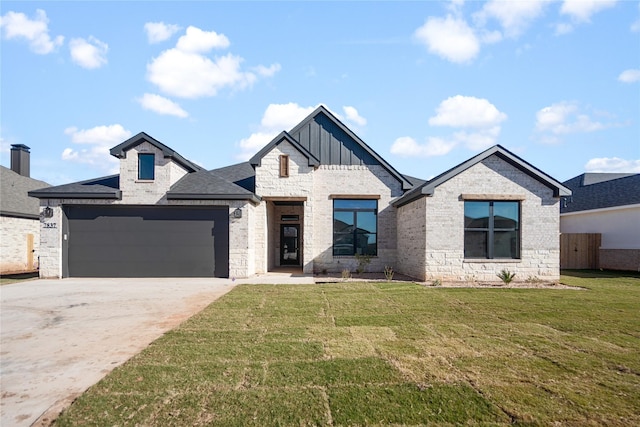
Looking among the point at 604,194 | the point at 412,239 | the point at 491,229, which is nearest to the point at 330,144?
the point at 412,239

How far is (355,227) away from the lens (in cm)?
1716

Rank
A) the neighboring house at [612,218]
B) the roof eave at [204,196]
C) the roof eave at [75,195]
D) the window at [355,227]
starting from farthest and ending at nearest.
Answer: the neighboring house at [612,218], the window at [355,227], the roof eave at [75,195], the roof eave at [204,196]

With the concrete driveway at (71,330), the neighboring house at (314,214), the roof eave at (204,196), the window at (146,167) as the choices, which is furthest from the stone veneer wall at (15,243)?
the roof eave at (204,196)

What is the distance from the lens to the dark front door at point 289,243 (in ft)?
67.4

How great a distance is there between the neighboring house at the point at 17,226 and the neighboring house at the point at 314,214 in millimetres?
5037

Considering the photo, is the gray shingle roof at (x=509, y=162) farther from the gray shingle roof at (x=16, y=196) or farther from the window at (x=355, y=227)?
the gray shingle roof at (x=16, y=196)

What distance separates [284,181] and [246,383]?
12.5 m

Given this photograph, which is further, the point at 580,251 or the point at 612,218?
the point at 580,251

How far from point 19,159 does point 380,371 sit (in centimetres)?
2673

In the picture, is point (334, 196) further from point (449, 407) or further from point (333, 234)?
point (449, 407)

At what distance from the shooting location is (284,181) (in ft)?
53.7

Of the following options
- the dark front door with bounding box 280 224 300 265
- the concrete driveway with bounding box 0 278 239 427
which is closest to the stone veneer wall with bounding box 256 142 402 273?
the dark front door with bounding box 280 224 300 265

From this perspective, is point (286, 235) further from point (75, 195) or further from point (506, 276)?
point (506, 276)

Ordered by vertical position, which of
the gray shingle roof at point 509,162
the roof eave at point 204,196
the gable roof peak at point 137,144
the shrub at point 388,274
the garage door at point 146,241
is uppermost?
the gable roof peak at point 137,144
